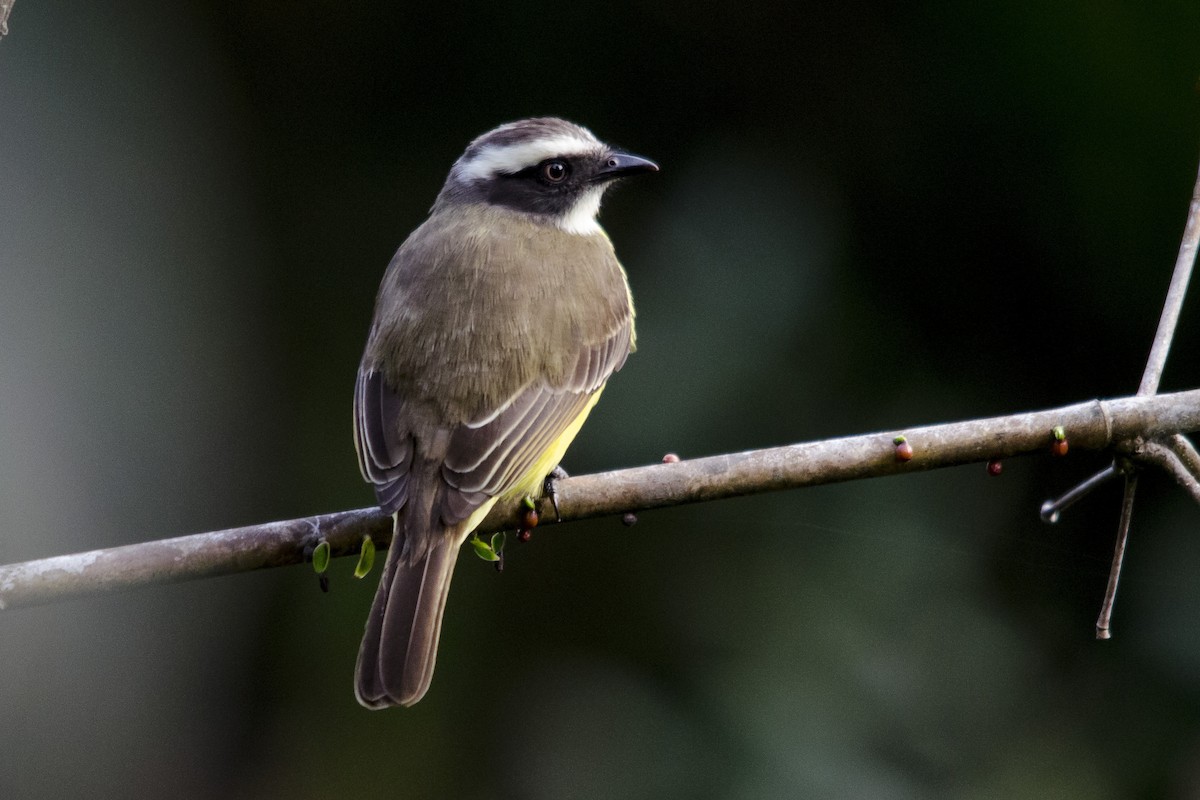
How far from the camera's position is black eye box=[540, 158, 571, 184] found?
4.86 metres

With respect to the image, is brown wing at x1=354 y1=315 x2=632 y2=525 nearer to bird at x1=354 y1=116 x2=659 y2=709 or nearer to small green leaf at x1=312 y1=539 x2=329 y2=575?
bird at x1=354 y1=116 x2=659 y2=709

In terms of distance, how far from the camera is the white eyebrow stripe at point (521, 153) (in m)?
4.81

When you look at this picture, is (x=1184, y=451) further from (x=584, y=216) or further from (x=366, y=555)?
(x=584, y=216)

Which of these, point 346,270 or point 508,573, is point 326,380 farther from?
point 508,573

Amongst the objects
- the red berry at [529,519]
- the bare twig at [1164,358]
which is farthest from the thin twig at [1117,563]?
the red berry at [529,519]

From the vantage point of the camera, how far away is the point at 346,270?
6.09 meters

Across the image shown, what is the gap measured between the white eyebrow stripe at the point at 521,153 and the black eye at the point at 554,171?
3cm

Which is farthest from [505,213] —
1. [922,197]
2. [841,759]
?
[841,759]

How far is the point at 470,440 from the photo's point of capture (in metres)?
3.85

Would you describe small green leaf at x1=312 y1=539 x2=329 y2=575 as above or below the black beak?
below

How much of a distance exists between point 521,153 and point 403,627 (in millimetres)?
1910

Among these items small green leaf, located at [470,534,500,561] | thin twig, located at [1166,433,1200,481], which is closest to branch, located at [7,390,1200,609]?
thin twig, located at [1166,433,1200,481]

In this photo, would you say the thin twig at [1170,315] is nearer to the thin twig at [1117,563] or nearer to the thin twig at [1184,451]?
the thin twig at [1184,451]

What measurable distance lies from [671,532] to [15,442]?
2457mm
